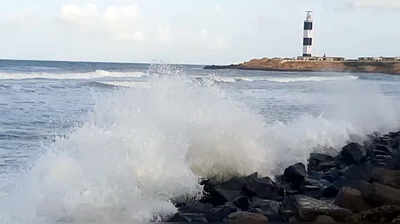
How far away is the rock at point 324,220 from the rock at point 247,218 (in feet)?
1.63

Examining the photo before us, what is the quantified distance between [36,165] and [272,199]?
9.80 ft

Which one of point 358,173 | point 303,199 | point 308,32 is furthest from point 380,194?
point 308,32

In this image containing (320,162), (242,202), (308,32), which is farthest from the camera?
(308,32)

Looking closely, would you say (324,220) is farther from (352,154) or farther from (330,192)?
(352,154)

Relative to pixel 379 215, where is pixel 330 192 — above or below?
below

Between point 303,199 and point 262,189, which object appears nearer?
point 303,199

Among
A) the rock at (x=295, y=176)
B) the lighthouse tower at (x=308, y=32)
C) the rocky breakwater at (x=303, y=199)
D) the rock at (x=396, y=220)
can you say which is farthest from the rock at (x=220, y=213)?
the lighthouse tower at (x=308, y=32)

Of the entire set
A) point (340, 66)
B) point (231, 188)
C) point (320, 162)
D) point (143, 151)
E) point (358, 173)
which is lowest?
point (340, 66)

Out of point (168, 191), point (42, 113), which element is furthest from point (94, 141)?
point (42, 113)

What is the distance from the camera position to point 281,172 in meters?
9.66

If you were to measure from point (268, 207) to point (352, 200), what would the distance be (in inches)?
→ 39.0

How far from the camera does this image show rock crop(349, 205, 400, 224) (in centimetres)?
580

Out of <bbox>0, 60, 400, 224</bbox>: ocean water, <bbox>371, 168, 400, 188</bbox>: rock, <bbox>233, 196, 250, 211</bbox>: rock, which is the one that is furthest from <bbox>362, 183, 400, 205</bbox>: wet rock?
<bbox>0, 60, 400, 224</bbox>: ocean water

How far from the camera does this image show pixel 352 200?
6.38 metres
